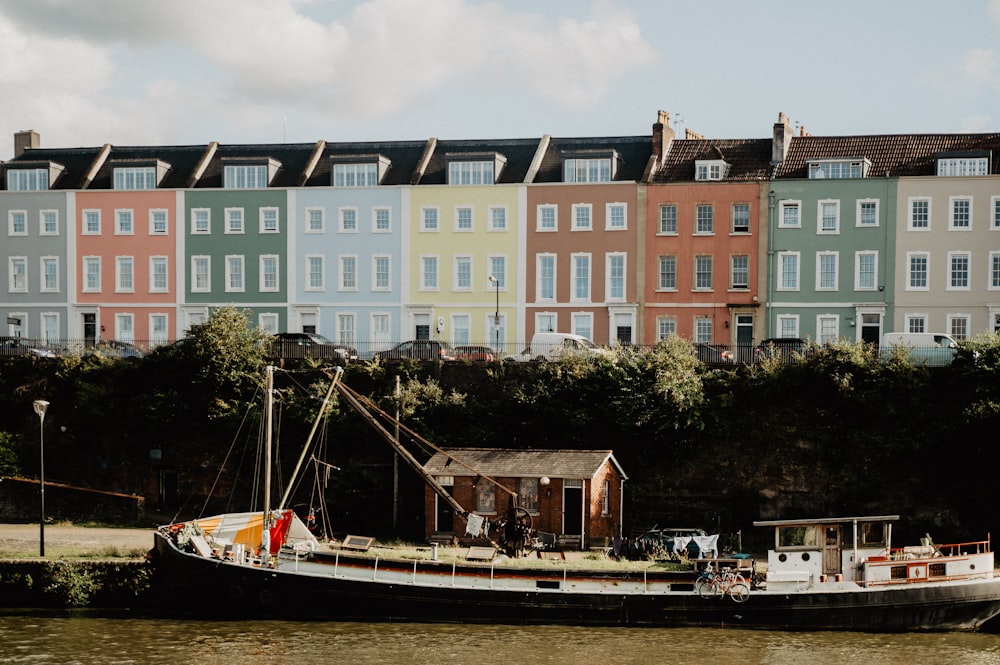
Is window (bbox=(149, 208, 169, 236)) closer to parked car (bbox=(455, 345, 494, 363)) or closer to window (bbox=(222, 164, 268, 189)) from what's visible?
window (bbox=(222, 164, 268, 189))

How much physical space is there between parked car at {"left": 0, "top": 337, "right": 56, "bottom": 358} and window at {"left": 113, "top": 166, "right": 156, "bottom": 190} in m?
12.4

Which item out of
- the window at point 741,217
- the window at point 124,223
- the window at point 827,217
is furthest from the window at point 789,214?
the window at point 124,223

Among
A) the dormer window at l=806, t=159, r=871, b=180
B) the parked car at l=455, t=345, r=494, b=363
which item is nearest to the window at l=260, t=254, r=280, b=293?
the parked car at l=455, t=345, r=494, b=363

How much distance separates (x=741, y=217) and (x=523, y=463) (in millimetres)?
22241

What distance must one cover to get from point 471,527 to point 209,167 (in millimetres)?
31229

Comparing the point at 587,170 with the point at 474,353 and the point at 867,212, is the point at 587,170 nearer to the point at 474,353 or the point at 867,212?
the point at 867,212

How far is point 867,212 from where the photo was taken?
173 feet

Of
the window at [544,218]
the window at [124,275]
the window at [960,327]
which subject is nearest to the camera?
the window at [960,327]

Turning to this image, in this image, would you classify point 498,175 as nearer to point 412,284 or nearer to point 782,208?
point 412,284

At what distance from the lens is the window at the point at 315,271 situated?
187ft

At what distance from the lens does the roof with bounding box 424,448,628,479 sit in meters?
35.8

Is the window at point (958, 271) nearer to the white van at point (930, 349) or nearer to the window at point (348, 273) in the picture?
the white van at point (930, 349)

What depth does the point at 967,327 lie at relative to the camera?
51.7 meters

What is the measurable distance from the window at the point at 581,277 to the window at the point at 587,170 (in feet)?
11.8
